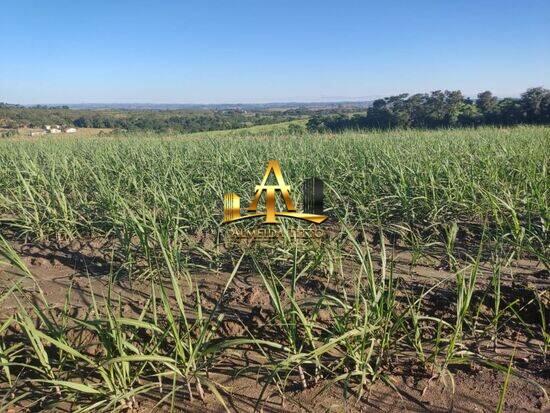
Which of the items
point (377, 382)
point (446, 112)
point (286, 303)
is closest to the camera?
point (377, 382)

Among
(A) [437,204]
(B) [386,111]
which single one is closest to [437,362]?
(A) [437,204]

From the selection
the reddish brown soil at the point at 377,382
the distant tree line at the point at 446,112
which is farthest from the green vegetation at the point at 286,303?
the distant tree line at the point at 446,112

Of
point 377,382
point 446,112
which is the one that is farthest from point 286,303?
point 446,112

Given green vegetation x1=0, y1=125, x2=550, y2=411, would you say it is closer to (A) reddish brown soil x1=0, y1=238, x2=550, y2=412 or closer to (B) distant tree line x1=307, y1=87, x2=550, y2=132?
(A) reddish brown soil x1=0, y1=238, x2=550, y2=412

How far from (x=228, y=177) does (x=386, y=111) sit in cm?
1729

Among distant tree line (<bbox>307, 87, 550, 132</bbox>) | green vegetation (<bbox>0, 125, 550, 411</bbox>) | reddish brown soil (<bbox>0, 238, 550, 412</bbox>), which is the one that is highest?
distant tree line (<bbox>307, 87, 550, 132</bbox>)

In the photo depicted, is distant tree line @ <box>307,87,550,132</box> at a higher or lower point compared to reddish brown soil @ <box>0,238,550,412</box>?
higher

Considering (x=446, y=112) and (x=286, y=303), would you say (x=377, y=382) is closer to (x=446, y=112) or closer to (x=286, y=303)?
(x=286, y=303)

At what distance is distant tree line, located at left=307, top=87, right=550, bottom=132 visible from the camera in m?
19.0

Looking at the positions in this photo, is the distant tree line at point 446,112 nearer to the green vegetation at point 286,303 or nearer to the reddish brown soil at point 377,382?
the green vegetation at point 286,303

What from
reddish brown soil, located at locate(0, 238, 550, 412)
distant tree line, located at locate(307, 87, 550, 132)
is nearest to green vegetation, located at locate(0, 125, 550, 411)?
reddish brown soil, located at locate(0, 238, 550, 412)

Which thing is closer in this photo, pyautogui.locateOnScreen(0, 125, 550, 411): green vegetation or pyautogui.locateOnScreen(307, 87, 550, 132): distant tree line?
pyautogui.locateOnScreen(0, 125, 550, 411): green vegetation

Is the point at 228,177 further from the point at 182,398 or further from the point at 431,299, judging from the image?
the point at 182,398

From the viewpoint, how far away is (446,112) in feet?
67.9
